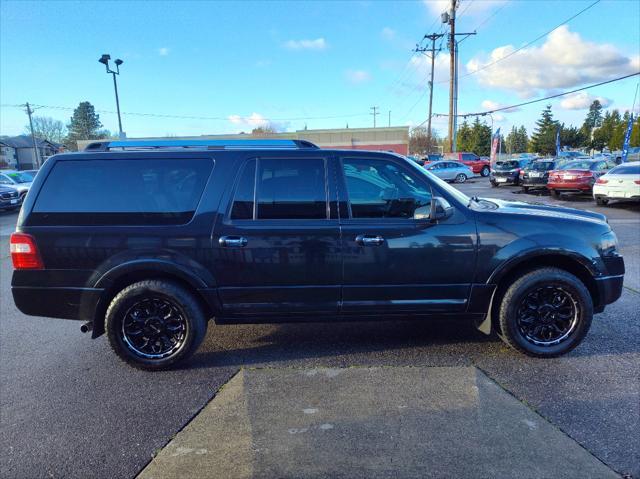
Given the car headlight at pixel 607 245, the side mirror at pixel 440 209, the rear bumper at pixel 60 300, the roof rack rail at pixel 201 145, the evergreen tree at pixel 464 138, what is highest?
the evergreen tree at pixel 464 138

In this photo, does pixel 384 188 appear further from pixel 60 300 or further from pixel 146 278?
pixel 60 300

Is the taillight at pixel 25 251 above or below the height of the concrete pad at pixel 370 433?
above

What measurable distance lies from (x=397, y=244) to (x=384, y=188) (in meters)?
0.51

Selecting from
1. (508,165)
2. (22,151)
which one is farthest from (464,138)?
(22,151)

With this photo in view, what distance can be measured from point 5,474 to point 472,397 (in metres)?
3.02

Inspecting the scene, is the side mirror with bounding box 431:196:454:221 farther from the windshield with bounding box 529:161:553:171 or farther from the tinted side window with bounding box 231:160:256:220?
the windshield with bounding box 529:161:553:171

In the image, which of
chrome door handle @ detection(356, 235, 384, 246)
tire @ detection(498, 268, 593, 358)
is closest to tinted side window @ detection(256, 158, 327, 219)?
chrome door handle @ detection(356, 235, 384, 246)

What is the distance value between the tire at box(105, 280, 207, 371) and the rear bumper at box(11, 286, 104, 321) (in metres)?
0.18

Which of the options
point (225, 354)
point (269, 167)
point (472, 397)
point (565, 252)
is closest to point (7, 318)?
point (225, 354)

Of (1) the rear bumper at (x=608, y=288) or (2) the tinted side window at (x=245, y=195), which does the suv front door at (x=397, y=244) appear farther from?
(1) the rear bumper at (x=608, y=288)

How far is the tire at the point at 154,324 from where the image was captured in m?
3.54

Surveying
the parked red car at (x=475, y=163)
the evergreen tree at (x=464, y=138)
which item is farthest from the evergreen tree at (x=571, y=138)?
the parked red car at (x=475, y=163)

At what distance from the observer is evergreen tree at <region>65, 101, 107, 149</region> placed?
292ft

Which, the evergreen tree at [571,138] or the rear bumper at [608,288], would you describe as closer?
the rear bumper at [608,288]
